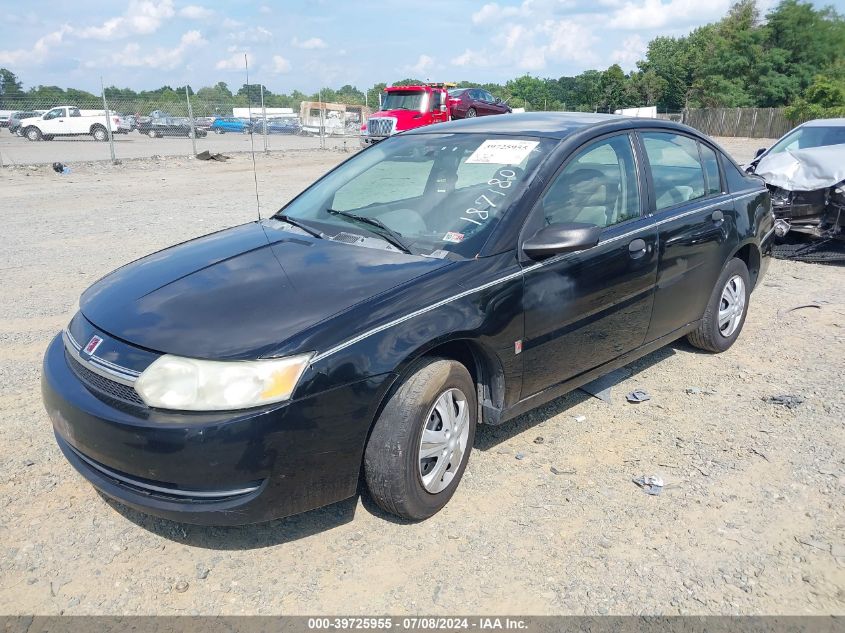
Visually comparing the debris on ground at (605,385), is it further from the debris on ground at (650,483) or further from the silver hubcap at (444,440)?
the silver hubcap at (444,440)

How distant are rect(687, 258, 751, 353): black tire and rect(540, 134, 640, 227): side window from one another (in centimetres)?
121

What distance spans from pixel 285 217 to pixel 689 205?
8.58 ft

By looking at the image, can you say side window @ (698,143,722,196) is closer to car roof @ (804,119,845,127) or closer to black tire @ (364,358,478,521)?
black tire @ (364,358,478,521)

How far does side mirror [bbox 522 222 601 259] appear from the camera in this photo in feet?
10.7

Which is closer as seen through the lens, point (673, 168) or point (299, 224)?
point (299, 224)

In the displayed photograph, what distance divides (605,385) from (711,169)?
176 cm

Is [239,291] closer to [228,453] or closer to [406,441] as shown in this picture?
[228,453]

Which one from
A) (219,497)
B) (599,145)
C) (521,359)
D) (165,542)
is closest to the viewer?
(219,497)

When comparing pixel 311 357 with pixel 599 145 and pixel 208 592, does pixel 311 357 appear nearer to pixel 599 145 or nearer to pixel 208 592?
pixel 208 592

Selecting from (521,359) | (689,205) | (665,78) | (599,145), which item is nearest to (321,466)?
(521,359)

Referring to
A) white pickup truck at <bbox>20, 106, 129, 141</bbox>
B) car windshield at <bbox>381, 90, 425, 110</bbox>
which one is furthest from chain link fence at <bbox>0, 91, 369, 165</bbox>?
car windshield at <bbox>381, 90, 425, 110</bbox>

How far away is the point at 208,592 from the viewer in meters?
2.65

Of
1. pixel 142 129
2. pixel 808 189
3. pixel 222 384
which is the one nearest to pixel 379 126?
pixel 142 129

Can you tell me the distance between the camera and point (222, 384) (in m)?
2.54
